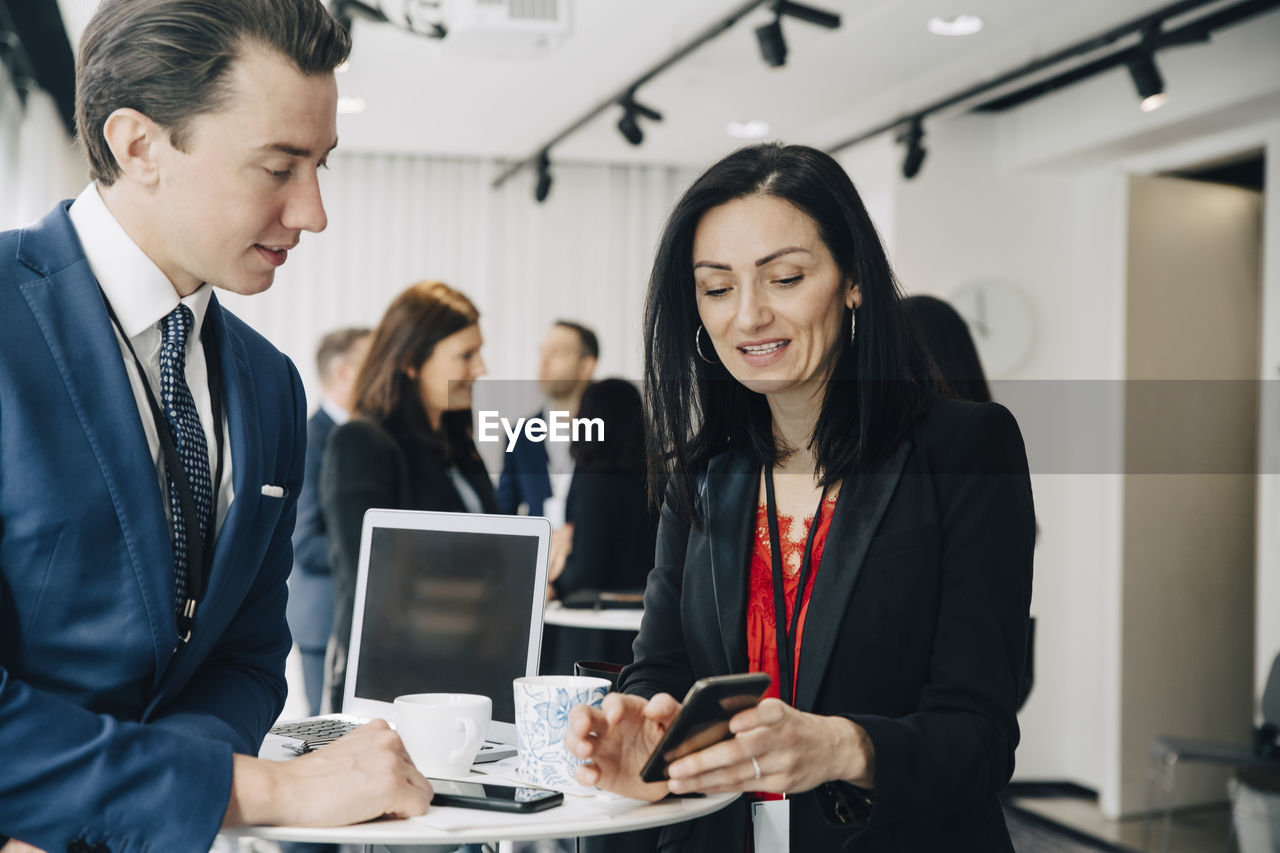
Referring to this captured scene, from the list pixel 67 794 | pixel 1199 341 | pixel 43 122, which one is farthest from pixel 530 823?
pixel 43 122

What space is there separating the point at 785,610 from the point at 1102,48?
3.78 m

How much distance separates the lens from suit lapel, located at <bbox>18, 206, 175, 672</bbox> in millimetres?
1078

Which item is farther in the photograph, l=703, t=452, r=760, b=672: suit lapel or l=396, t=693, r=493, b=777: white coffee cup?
l=703, t=452, r=760, b=672: suit lapel

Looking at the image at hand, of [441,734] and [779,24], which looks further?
[779,24]

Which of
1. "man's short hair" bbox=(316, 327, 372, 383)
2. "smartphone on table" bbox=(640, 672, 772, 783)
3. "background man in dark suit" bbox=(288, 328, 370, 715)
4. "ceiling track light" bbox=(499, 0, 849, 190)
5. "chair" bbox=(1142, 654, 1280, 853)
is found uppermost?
"ceiling track light" bbox=(499, 0, 849, 190)

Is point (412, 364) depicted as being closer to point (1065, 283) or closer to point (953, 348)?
point (953, 348)

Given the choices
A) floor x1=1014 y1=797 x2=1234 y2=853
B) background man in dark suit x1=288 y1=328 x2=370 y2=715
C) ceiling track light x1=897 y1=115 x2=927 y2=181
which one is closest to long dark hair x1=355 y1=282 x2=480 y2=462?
background man in dark suit x1=288 y1=328 x2=370 y2=715

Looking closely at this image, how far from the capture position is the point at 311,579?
12.2ft

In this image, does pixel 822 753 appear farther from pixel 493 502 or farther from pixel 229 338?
pixel 493 502

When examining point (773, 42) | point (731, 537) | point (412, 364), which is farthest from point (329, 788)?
point (773, 42)

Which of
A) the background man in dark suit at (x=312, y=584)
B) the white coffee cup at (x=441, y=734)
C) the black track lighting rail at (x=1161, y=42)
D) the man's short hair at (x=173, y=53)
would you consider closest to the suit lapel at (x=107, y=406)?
the man's short hair at (x=173, y=53)

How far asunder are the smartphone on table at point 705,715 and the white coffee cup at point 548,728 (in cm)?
17

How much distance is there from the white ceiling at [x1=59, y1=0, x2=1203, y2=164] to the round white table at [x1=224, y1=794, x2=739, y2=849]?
121 inches

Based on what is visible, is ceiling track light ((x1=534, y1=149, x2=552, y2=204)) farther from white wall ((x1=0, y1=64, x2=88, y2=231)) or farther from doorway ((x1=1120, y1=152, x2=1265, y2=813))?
doorway ((x1=1120, y1=152, x2=1265, y2=813))
